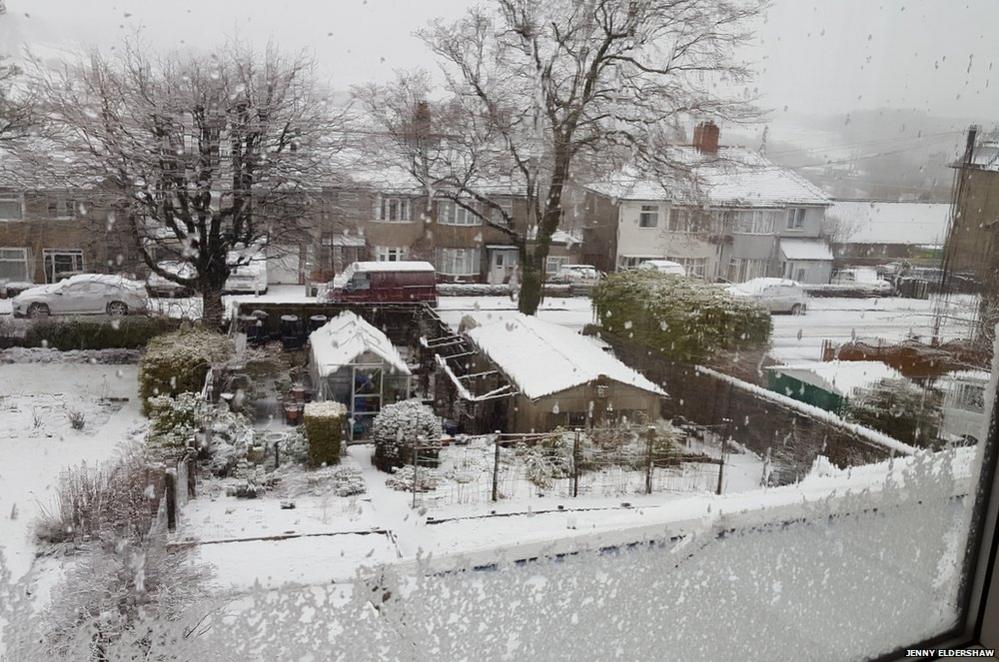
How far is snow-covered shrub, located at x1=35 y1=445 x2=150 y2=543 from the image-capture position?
3.33 feet

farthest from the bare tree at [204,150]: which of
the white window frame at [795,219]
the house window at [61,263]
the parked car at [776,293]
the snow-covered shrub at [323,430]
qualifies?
the parked car at [776,293]

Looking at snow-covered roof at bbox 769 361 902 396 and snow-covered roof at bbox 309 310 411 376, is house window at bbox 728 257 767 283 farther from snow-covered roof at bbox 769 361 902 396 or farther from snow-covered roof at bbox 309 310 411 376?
snow-covered roof at bbox 309 310 411 376

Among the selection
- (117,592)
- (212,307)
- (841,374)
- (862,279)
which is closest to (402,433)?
(212,307)

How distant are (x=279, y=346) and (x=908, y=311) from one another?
6.06 feet

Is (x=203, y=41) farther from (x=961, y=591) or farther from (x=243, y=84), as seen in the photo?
(x=961, y=591)

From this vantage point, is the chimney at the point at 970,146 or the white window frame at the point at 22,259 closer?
the white window frame at the point at 22,259

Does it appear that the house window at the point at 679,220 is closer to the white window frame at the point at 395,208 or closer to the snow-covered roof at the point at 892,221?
the snow-covered roof at the point at 892,221

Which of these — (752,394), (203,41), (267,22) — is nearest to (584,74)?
(267,22)

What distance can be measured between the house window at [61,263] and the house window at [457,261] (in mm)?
699

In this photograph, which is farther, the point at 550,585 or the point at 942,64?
the point at 942,64

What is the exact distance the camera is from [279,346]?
181 cm

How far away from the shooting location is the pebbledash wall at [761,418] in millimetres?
2002

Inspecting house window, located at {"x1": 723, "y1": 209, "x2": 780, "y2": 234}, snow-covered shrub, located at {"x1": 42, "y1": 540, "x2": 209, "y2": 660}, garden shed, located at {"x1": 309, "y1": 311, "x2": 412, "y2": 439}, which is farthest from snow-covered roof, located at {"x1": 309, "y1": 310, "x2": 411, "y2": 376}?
house window, located at {"x1": 723, "y1": 209, "x2": 780, "y2": 234}

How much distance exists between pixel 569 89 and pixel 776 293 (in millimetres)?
910
